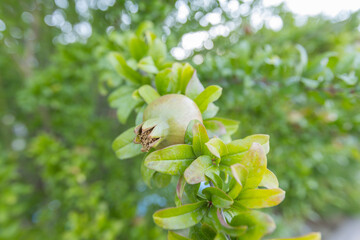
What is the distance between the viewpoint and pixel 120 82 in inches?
23.7

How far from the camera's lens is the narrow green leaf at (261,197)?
254 millimetres

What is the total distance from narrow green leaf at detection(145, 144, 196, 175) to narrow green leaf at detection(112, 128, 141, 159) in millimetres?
80

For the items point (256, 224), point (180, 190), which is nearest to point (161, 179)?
point (180, 190)

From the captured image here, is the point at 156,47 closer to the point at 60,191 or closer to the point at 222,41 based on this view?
the point at 222,41

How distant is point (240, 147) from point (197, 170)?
0.08m

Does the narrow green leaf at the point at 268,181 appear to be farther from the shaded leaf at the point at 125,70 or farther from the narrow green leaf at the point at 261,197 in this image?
the shaded leaf at the point at 125,70

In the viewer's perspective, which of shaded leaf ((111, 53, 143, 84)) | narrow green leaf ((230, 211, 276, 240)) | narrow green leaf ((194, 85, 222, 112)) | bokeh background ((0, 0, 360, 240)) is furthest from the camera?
bokeh background ((0, 0, 360, 240))

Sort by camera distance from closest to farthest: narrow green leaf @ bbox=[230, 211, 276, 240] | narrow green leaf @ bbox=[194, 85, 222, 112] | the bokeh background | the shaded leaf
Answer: narrow green leaf @ bbox=[230, 211, 276, 240], narrow green leaf @ bbox=[194, 85, 222, 112], the shaded leaf, the bokeh background

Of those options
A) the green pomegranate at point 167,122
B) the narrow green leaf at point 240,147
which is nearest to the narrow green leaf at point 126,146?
the green pomegranate at point 167,122

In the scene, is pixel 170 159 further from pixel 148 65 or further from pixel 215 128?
pixel 148 65

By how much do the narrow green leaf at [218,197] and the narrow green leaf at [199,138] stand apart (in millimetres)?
56

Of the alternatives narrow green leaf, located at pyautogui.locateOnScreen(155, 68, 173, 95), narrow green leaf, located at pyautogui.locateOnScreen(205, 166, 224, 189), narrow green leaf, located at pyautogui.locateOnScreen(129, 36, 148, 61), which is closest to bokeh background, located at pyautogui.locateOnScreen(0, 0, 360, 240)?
narrow green leaf, located at pyautogui.locateOnScreen(129, 36, 148, 61)

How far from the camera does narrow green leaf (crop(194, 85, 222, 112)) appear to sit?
1.12 ft

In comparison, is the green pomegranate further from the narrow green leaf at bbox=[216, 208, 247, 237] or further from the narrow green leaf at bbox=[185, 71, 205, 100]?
the narrow green leaf at bbox=[216, 208, 247, 237]
